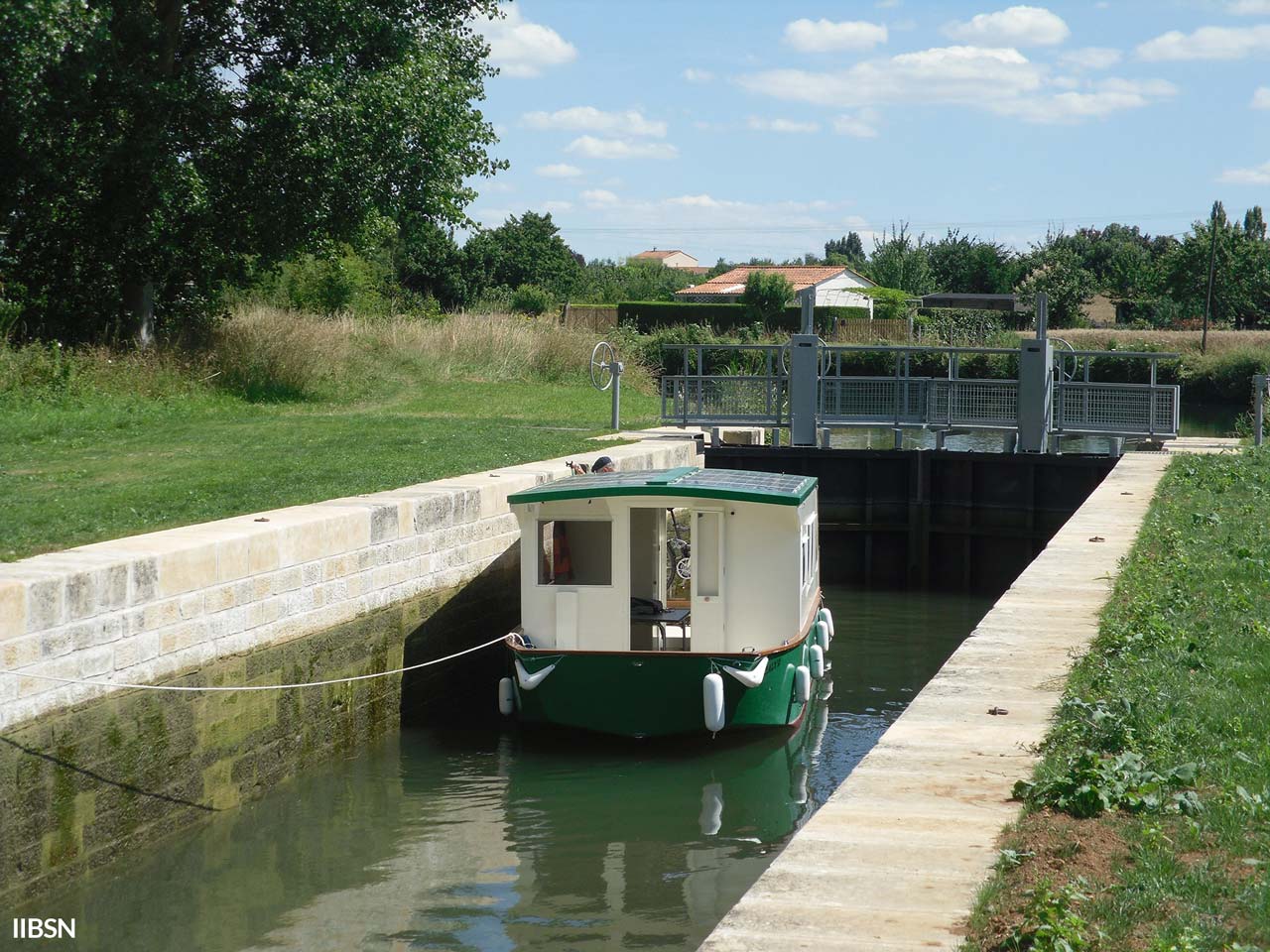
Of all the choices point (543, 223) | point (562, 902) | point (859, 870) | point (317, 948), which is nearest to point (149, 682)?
point (317, 948)

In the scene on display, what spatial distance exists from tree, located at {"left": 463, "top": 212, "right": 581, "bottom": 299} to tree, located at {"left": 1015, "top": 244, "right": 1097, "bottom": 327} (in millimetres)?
23681

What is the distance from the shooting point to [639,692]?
36.8 feet

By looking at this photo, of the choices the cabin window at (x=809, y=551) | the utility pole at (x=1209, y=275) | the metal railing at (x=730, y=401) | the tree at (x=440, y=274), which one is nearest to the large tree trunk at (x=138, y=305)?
the metal railing at (x=730, y=401)

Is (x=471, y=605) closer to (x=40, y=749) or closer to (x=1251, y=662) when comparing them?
(x=40, y=749)

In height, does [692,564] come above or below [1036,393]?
below

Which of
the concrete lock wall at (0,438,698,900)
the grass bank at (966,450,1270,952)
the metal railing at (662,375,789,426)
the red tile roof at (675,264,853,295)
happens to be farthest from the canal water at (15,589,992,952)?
the red tile roof at (675,264,853,295)

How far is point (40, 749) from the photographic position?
762cm

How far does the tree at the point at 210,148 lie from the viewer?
21.4 metres

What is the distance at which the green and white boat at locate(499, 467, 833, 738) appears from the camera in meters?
11.2

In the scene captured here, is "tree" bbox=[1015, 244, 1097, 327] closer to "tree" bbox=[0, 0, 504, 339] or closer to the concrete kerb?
"tree" bbox=[0, 0, 504, 339]

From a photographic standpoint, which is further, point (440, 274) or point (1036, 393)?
point (440, 274)

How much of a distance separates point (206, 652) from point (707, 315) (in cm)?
4842

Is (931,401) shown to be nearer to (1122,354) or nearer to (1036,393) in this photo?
(1036,393)

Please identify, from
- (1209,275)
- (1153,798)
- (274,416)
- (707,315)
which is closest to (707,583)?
(1153,798)
